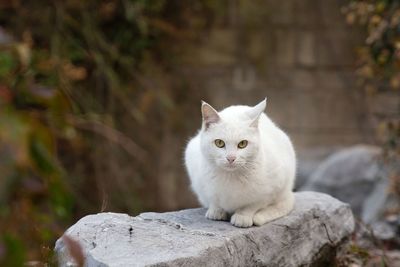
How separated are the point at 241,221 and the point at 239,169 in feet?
0.73

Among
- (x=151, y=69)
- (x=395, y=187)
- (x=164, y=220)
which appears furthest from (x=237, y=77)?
(x=164, y=220)

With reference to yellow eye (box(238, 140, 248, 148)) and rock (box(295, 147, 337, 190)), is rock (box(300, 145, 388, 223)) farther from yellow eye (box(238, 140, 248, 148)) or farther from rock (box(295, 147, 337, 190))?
yellow eye (box(238, 140, 248, 148))

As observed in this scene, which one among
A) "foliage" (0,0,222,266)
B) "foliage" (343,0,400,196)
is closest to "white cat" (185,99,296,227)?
"foliage" (343,0,400,196)

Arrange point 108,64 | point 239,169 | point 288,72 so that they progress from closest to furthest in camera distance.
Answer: point 239,169, point 108,64, point 288,72

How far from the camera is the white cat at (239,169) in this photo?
283cm

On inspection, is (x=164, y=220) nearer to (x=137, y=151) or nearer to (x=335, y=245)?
(x=335, y=245)

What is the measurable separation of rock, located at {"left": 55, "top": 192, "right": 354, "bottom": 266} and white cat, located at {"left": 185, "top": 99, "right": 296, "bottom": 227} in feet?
0.25

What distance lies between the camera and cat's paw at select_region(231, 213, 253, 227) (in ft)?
9.46

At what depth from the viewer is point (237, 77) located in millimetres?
6617

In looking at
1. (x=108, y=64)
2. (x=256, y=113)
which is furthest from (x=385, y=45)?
(x=108, y=64)

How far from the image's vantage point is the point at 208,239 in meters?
2.62

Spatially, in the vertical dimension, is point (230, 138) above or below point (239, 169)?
above

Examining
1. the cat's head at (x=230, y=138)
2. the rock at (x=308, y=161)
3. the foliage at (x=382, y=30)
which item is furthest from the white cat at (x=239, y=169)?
the rock at (x=308, y=161)

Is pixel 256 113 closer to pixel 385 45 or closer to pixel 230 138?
pixel 230 138
